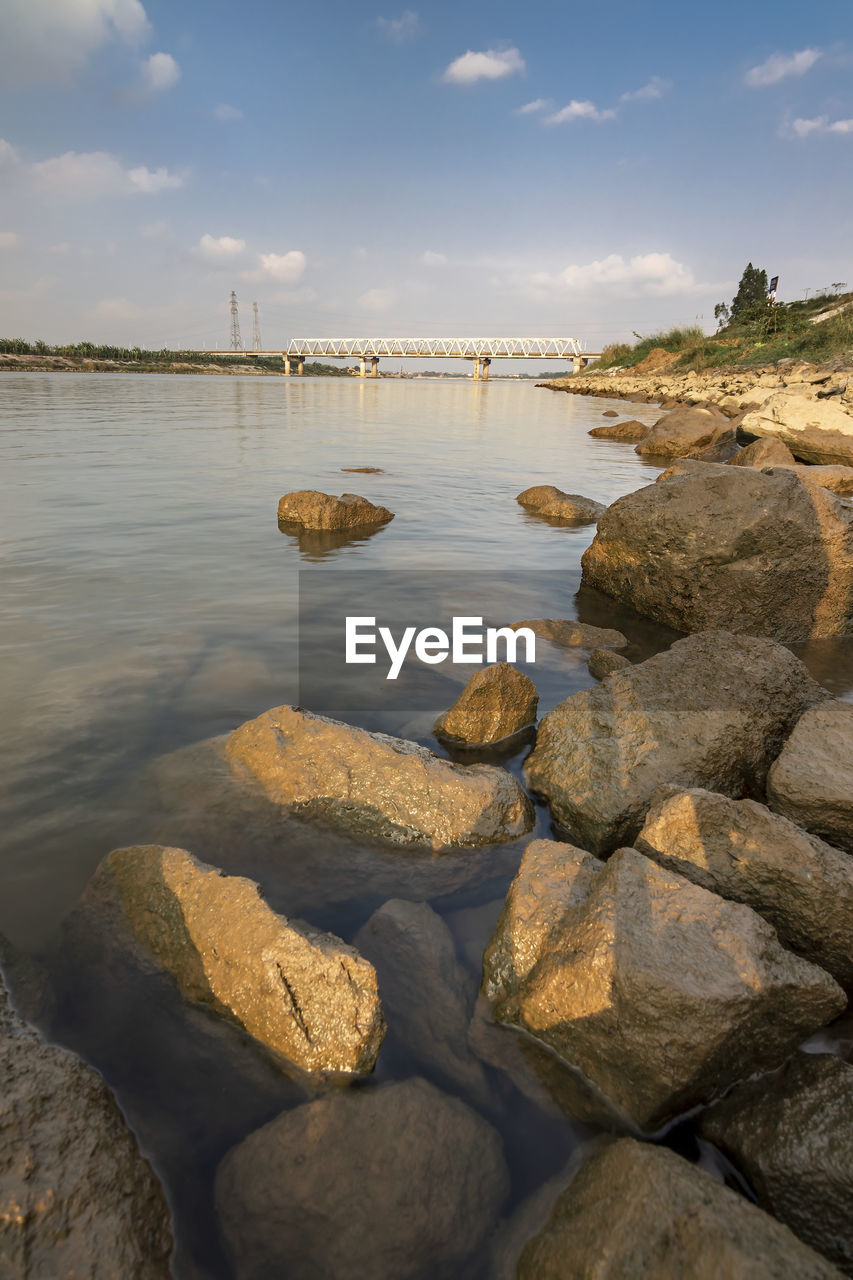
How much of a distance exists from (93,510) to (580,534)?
872cm

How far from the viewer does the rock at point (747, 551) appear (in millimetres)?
6637

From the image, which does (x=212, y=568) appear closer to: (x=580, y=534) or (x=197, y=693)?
(x=197, y=693)

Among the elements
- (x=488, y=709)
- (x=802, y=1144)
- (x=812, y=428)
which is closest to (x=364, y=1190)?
(x=802, y=1144)

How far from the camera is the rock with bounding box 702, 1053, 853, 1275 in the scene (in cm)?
204

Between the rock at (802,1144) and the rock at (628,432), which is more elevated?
the rock at (628,432)

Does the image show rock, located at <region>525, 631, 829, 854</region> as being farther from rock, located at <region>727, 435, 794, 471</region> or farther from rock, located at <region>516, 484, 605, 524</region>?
rock, located at <region>727, 435, 794, 471</region>

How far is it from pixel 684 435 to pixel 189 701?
746 inches

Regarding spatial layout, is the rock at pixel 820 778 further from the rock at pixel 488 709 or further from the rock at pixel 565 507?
the rock at pixel 565 507

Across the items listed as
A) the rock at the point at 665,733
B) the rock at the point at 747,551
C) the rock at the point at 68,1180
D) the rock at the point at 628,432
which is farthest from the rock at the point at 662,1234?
the rock at the point at 628,432

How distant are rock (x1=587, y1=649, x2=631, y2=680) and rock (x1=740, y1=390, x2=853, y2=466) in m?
11.9

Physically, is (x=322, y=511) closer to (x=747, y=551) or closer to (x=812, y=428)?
(x=747, y=551)

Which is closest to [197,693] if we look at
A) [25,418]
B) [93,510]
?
[93,510]

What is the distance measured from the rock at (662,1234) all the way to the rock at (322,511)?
10.3 meters

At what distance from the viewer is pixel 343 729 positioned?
A: 426cm
